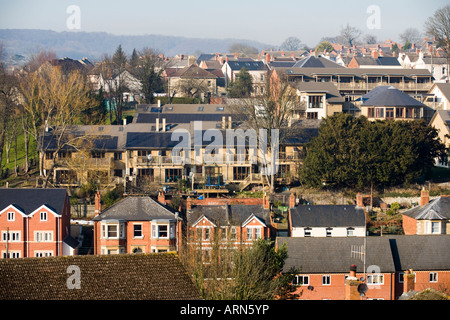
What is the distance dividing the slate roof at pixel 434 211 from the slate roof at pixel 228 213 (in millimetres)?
7290

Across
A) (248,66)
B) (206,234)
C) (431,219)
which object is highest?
(248,66)

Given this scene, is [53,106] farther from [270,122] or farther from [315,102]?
[315,102]

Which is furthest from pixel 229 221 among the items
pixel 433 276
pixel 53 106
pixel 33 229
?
pixel 53 106

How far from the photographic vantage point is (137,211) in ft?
108

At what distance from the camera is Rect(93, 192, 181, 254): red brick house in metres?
32.2

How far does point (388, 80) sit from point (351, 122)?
17.0 metres

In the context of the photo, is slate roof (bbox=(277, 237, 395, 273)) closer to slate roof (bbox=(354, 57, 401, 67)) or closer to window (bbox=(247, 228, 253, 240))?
window (bbox=(247, 228, 253, 240))

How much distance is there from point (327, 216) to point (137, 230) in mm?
8966

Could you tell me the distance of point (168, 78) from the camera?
225 ft

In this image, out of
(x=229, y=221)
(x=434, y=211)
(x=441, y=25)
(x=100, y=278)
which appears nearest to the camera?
(x=100, y=278)

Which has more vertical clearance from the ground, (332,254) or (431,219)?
(431,219)

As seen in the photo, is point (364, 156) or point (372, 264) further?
point (364, 156)

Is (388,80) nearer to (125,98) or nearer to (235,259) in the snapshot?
(125,98)

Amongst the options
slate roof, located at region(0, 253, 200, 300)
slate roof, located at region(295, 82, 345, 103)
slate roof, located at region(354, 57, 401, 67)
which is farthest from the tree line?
slate roof, located at region(354, 57, 401, 67)
